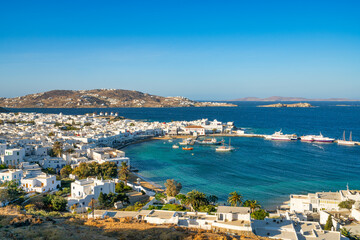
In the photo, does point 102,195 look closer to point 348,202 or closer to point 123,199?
point 123,199

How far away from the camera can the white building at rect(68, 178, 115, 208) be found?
22469mm

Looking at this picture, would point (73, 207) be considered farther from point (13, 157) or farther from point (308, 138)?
point (308, 138)

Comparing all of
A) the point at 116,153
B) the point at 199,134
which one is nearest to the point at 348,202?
the point at 116,153

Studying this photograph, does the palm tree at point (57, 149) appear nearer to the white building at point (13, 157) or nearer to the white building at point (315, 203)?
the white building at point (13, 157)

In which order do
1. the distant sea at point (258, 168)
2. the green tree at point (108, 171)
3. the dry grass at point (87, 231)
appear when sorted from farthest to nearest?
the green tree at point (108, 171) → the distant sea at point (258, 168) → the dry grass at point (87, 231)

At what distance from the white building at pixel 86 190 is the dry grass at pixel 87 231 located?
8181mm

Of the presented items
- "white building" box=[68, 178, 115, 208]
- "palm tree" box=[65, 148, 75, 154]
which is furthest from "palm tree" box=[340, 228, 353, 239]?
"palm tree" box=[65, 148, 75, 154]

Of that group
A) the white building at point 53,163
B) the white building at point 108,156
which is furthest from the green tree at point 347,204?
the white building at point 53,163

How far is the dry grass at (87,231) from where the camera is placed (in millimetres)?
11391

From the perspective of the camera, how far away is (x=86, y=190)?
2364 centimetres

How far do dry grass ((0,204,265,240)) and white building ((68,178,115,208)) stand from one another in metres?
8.18

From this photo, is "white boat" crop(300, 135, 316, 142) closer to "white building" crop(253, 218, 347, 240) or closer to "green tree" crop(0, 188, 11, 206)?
"white building" crop(253, 218, 347, 240)

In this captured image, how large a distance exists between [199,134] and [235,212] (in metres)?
60.4

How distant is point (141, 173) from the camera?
37031 millimetres
